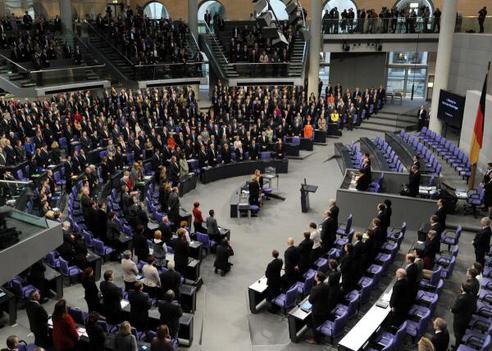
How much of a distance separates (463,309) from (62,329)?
6.28 meters

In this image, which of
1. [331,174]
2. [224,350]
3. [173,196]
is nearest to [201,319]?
[224,350]

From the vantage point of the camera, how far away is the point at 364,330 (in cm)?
808

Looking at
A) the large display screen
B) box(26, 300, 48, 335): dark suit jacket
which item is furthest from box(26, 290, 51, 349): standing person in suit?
the large display screen

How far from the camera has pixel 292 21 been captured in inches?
756

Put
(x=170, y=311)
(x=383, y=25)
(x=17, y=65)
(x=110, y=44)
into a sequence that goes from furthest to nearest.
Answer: (x=110, y=44)
(x=383, y=25)
(x=17, y=65)
(x=170, y=311)

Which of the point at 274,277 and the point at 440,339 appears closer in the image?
the point at 440,339

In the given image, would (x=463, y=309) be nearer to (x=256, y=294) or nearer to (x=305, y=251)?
(x=305, y=251)

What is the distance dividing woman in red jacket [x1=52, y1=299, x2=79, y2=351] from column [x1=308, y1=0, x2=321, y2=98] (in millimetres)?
22655

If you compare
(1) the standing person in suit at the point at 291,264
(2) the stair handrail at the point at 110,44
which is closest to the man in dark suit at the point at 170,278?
(1) the standing person in suit at the point at 291,264

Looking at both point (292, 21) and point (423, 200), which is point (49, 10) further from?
point (423, 200)

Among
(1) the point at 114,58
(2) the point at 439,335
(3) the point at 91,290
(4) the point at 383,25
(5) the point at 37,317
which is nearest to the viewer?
(2) the point at 439,335

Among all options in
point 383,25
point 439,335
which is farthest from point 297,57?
point 439,335

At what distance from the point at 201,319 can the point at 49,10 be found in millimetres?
30164

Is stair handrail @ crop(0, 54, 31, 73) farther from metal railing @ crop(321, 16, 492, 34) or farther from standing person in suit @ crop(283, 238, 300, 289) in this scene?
standing person in suit @ crop(283, 238, 300, 289)
